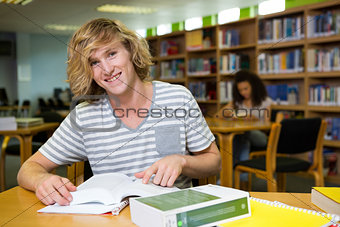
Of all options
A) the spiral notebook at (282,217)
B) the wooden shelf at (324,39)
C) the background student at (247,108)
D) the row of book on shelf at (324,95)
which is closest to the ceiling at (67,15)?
the spiral notebook at (282,217)

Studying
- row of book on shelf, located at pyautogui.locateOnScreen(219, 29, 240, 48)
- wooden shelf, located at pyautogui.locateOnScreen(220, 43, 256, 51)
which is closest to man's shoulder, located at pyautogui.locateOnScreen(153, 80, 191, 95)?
wooden shelf, located at pyautogui.locateOnScreen(220, 43, 256, 51)

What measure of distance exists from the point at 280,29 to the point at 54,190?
3006 millimetres

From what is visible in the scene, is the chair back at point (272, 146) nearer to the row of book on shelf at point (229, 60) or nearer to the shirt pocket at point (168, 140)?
the shirt pocket at point (168, 140)

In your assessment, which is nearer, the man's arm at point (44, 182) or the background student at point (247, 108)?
the man's arm at point (44, 182)

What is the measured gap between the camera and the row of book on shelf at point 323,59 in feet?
9.50

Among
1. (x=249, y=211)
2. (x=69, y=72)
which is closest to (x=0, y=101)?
(x=69, y=72)

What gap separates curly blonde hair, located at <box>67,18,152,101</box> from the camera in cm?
83

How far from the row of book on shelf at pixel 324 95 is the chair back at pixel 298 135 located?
103 centimetres

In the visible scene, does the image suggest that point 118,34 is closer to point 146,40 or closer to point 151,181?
point 146,40

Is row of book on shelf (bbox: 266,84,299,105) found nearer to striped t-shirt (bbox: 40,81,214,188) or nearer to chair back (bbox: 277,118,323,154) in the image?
chair back (bbox: 277,118,323,154)

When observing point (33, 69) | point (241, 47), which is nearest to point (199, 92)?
point (241, 47)

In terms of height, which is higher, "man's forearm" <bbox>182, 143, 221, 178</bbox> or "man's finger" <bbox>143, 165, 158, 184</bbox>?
"man's finger" <bbox>143, 165, 158, 184</bbox>

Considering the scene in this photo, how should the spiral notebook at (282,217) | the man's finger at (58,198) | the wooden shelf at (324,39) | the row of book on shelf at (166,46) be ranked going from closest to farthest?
1. the spiral notebook at (282,217)
2. the man's finger at (58,198)
3. the row of book on shelf at (166,46)
4. the wooden shelf at (324,39)

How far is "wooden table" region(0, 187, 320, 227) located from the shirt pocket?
0.29 metres
